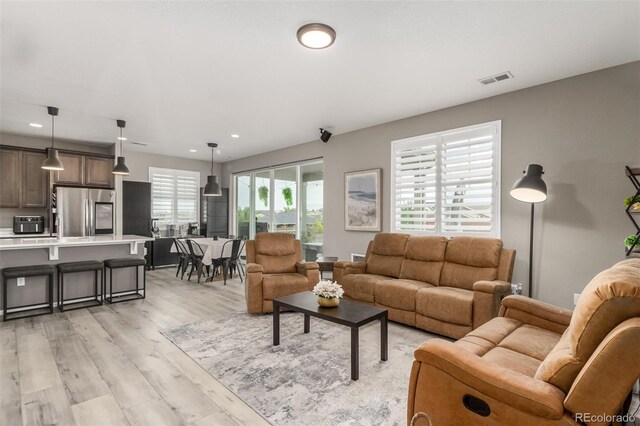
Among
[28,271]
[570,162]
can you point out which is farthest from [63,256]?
[570,162]

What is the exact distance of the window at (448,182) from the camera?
158 inches

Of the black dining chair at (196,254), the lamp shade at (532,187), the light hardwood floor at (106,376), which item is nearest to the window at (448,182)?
the lamp shade at (532,187)

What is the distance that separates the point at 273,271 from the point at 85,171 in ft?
Result: 14.7

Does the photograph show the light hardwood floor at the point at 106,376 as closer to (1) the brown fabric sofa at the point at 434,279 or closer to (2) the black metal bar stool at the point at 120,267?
(2) the black metal bar stool at the point at 120,267

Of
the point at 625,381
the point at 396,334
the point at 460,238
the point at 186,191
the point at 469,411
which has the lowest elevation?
the point at 396,334

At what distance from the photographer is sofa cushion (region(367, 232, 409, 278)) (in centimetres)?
437

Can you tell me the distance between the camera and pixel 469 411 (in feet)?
4.91

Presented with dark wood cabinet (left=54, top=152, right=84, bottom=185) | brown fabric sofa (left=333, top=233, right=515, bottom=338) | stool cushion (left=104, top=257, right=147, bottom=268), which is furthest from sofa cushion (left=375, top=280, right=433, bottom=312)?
dark wood cabinet (left=54, top=152, right=84, bottom=185)

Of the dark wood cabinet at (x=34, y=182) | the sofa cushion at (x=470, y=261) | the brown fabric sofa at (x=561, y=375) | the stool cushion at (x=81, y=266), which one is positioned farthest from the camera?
the dark wood cabinet at (x=34, y=182)

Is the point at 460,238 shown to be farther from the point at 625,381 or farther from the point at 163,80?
the point at 163,80

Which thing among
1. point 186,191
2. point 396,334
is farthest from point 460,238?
point 186,191

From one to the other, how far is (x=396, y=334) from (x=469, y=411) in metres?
2.10

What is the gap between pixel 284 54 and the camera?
2920mm

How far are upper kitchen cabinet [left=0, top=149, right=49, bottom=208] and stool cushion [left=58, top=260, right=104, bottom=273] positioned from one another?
2318 mm
